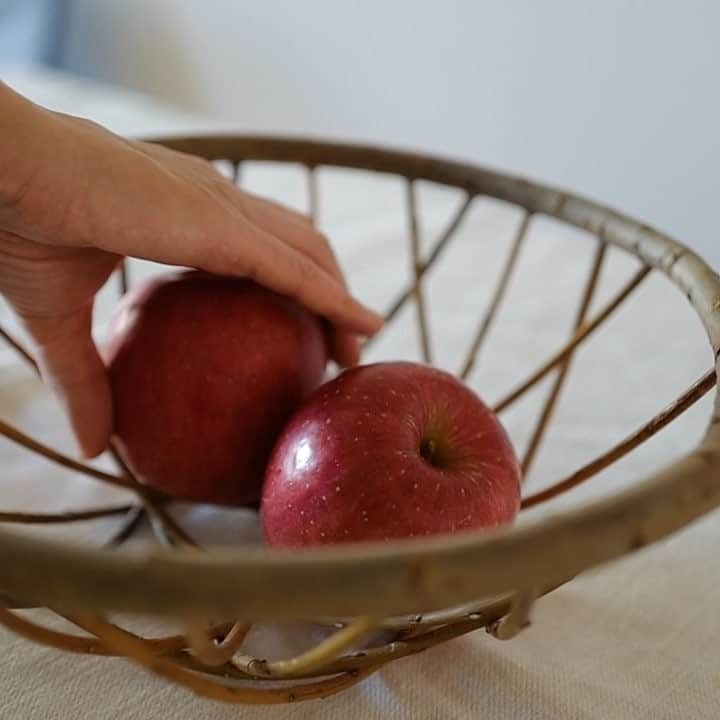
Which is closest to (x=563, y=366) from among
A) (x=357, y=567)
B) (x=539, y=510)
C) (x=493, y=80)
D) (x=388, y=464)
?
(x=539, y=510)

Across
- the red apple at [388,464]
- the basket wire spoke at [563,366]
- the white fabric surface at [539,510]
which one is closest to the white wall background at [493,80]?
the white fabric surface at [539,510]

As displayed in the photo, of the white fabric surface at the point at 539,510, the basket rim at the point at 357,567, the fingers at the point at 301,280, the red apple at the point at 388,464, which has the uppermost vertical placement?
the basket rim at the point at 357,567

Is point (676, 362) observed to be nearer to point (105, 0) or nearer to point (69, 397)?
point (69, 397)

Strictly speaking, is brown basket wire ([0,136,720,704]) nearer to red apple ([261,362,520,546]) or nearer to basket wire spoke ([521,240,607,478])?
red apple ([261,362,520,546])

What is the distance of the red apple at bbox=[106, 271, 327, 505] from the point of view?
0.46 meters

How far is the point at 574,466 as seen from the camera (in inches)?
22.4

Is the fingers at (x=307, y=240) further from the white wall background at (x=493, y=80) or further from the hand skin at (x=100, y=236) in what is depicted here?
the white wall background at (x=493, y=80)

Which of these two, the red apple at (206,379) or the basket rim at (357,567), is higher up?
the basket rim at (357,567)

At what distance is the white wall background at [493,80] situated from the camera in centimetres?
127

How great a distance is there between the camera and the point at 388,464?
39 cm

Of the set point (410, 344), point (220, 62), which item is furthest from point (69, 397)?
point (220, 62)

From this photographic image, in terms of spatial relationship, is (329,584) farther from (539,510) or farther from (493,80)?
(493,80)

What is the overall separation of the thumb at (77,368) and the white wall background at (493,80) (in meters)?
0.87

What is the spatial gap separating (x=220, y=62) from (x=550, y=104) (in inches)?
24.0
